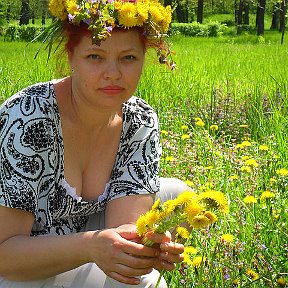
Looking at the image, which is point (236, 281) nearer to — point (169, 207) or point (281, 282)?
point (281, 282)

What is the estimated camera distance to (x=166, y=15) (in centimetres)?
163

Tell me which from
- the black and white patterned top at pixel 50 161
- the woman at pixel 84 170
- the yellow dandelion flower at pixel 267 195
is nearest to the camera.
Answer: the woman at pixel 84 170

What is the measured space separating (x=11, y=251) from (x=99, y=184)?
1.16 feet

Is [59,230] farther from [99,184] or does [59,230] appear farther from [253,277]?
[253,277]

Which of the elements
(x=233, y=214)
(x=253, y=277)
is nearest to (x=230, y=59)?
(x=233, y=214)

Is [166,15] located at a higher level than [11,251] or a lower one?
higher

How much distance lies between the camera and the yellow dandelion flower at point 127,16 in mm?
1493

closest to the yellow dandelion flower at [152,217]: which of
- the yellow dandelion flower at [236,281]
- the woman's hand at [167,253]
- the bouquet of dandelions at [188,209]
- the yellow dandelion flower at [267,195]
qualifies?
the bouquet of dandelions at [188,209]

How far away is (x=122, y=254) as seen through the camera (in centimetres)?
127

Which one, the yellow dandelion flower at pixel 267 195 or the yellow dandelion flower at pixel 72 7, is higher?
the yellow dandelion flower at pixel 72 7

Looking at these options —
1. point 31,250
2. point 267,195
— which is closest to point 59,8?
point 31,250

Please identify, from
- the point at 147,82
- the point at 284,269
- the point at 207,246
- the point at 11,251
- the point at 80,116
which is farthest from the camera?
the point at 147,82

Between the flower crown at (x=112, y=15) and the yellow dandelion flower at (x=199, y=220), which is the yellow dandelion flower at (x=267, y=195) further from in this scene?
the yellow dandelion flower at (x=199, y=220)

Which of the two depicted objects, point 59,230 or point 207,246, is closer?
point 59,230
